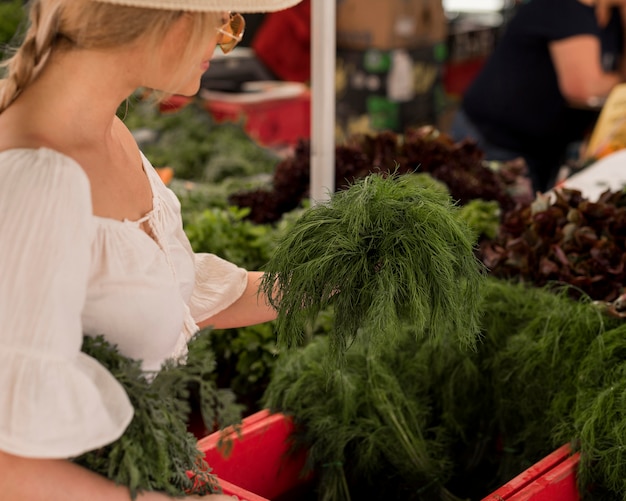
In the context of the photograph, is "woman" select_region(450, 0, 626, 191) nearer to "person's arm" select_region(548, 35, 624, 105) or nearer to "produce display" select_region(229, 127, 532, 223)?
"person's arm" select_region(548, 35, 624, 105)

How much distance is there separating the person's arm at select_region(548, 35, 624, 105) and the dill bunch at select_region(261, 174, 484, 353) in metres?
2.91

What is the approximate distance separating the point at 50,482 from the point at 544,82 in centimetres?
369

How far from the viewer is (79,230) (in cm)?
97

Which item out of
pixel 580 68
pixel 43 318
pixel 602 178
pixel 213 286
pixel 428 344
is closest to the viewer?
pixel 43 318

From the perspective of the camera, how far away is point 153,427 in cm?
104

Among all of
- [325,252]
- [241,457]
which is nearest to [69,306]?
[325,252]

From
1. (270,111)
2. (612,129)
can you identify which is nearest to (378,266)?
(612,129)

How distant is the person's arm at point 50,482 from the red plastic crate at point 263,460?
0.64m

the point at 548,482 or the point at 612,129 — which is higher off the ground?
the point at 612,129

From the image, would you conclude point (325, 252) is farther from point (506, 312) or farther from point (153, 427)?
point (506, 312)

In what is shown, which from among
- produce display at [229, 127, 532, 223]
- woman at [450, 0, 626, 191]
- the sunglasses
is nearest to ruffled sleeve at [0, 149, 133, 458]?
the sunglasses

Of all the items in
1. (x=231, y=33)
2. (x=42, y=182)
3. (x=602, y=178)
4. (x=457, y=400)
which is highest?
(x=231, y=33)

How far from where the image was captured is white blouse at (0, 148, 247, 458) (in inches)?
36.6

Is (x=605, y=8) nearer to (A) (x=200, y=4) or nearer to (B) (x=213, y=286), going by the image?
(B) (x=213, y=286)
